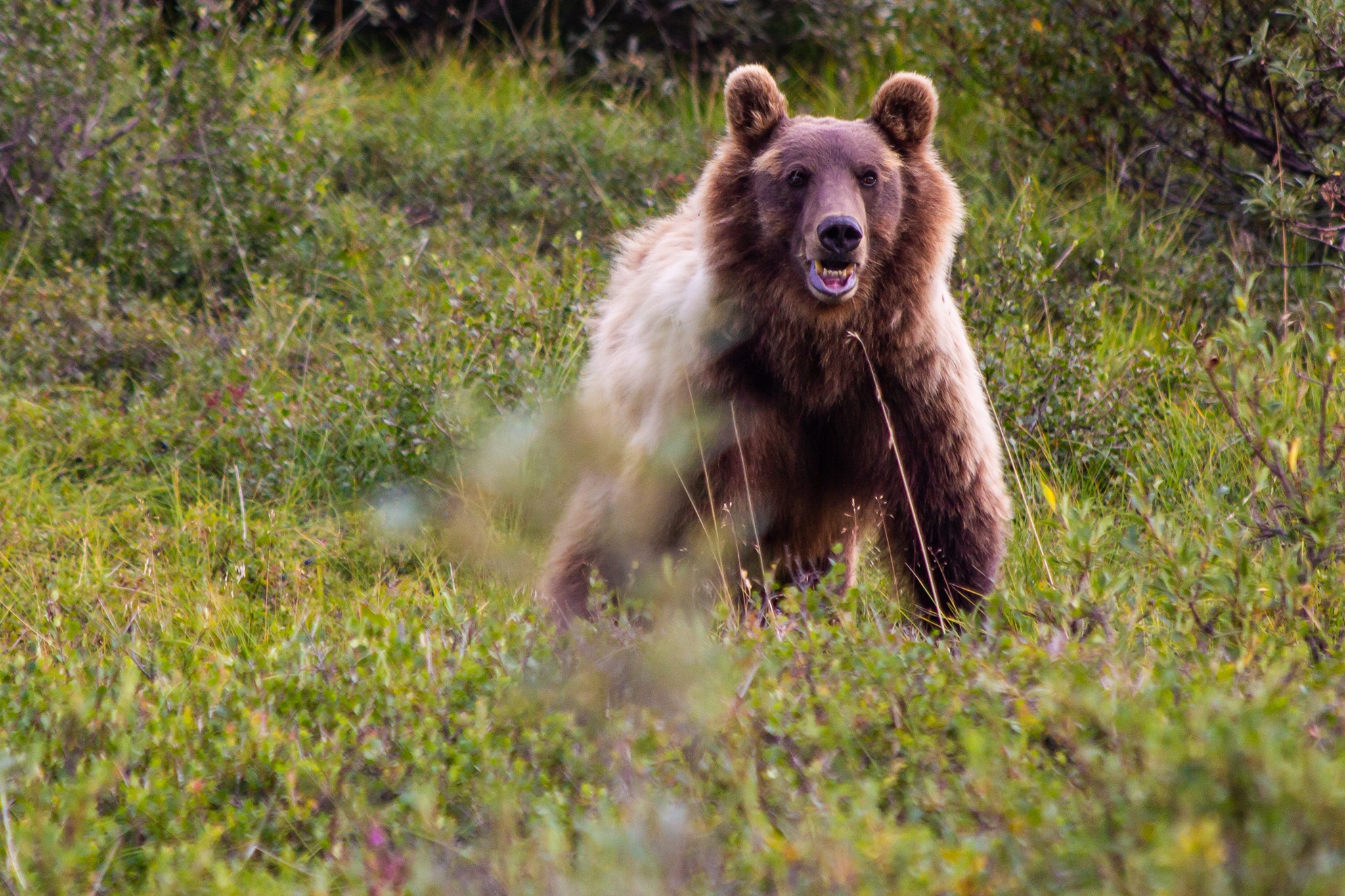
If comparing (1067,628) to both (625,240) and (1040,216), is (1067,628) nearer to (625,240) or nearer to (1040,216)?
(625,240)

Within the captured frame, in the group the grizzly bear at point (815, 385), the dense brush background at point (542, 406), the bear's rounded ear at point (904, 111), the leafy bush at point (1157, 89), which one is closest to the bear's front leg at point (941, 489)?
the grizzly bear at point (815, 385)

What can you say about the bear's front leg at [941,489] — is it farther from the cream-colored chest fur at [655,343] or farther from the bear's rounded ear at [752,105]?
the bear's rounded ear at [752,105]

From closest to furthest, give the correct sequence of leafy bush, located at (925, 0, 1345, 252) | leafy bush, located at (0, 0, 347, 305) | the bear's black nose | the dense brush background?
the dense brush background
the bear's black nose
leafy bush, located at (925, 0, 1345, 252)
leafy bush, located at (0, 0, 347, 305)

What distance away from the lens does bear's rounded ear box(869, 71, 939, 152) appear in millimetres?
4258

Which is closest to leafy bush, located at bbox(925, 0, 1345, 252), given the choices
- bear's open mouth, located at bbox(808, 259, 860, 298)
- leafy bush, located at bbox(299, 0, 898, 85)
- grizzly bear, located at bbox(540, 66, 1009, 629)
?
leafy bush, located at bbox(299, 0, 898, 85)

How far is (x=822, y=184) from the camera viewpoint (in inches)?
157

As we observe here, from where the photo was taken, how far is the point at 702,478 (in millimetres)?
3984

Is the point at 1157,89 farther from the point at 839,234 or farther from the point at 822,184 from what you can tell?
the point at 839,234

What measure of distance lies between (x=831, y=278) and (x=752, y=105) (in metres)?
0.75

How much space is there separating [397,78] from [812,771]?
779cm

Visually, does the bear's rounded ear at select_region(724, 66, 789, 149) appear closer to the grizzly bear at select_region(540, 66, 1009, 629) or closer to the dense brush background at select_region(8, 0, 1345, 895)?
the grizzly bear at select_region(540, 66, 1009, 629)

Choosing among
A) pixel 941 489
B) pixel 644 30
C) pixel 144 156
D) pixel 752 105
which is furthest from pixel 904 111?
pixel 644 30

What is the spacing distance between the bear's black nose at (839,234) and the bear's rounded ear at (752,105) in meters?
0.60

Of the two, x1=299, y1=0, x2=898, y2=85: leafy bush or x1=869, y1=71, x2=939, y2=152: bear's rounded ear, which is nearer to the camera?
x1=869, y1=71, x2=939, y2=152: bear's rounded ear
